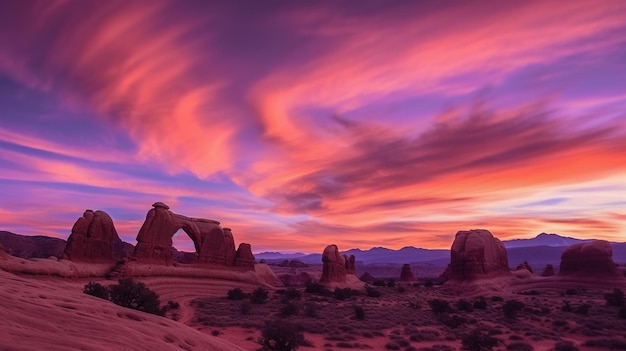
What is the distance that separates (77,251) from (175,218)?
9954 mm

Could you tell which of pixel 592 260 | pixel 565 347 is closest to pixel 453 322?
pixel 565 347

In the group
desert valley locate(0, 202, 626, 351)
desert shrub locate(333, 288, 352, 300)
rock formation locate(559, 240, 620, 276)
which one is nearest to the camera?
desert valley locate(0, 202, 626, 351)

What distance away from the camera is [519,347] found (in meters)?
17.9

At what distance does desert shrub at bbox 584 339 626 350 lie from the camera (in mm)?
18250

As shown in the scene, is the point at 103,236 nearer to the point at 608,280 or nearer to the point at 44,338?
the point at 44,338

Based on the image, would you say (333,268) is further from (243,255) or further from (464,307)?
(464,307)

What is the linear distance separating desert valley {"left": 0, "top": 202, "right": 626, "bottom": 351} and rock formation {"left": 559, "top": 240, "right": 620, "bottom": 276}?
0.36 ft

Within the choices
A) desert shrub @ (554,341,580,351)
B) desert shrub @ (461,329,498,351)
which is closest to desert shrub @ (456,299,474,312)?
desert shrub @ (554,341,580,351)

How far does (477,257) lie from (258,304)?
2672cm

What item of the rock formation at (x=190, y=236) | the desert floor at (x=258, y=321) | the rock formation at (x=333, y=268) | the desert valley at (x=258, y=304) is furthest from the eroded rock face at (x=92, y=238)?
the rock formation at (x=333, y=268)

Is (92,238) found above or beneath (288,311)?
above

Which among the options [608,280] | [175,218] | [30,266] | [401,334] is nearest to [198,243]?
[175,218]

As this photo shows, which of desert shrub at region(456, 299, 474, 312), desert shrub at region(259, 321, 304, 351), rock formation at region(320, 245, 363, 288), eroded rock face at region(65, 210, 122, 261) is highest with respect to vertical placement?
eroded rock face at region(65, 210, 122, 261)

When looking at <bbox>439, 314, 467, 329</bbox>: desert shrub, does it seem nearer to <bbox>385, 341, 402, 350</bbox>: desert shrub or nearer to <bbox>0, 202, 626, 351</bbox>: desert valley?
<bbox>0, 202, 626, 351</bbox>: desert valley
